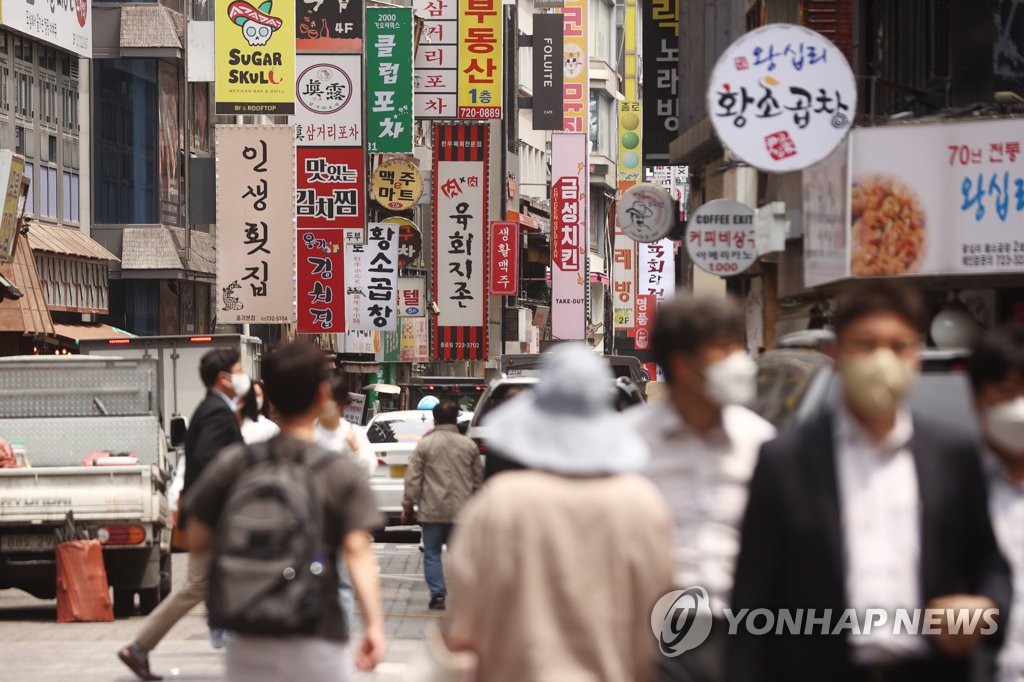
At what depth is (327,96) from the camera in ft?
115

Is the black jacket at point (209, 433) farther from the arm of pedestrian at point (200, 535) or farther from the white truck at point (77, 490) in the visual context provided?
the arm of pedestrian at point (200, 535)

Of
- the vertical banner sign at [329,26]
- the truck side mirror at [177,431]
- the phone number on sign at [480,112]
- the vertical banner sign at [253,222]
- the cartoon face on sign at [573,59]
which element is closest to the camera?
the truck side mirror at [177,431]

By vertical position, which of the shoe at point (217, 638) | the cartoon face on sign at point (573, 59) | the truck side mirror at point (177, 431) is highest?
the cartoon face on sign at point (573, 59)

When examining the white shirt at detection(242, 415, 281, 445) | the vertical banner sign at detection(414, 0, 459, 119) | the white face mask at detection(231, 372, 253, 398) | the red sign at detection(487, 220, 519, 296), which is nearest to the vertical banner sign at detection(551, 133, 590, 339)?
the red sign at detection(487, 220, 519, 296)

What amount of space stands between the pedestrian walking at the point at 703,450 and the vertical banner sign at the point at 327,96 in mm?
29680

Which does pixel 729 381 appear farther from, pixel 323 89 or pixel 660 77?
pixel 323 89

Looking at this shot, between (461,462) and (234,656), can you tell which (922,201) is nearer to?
(461,462)

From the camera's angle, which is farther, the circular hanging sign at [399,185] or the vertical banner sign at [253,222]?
the circular hanging sign at [399,185]

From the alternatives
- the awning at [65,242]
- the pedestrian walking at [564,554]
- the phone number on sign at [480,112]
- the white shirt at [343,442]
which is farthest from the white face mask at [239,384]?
the phone number on sign at [480,112]

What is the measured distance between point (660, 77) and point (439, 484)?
1849 cm

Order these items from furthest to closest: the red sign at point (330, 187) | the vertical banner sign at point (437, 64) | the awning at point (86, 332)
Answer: the vertical banner sign at point (437, 64) < the red sign at point (330, 187) < the awning at point (86, 332)

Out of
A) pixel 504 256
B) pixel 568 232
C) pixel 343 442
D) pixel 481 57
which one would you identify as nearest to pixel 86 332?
pixel 481 57

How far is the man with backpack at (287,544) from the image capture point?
5543 millimetres

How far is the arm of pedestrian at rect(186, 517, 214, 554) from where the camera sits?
5.86 m
